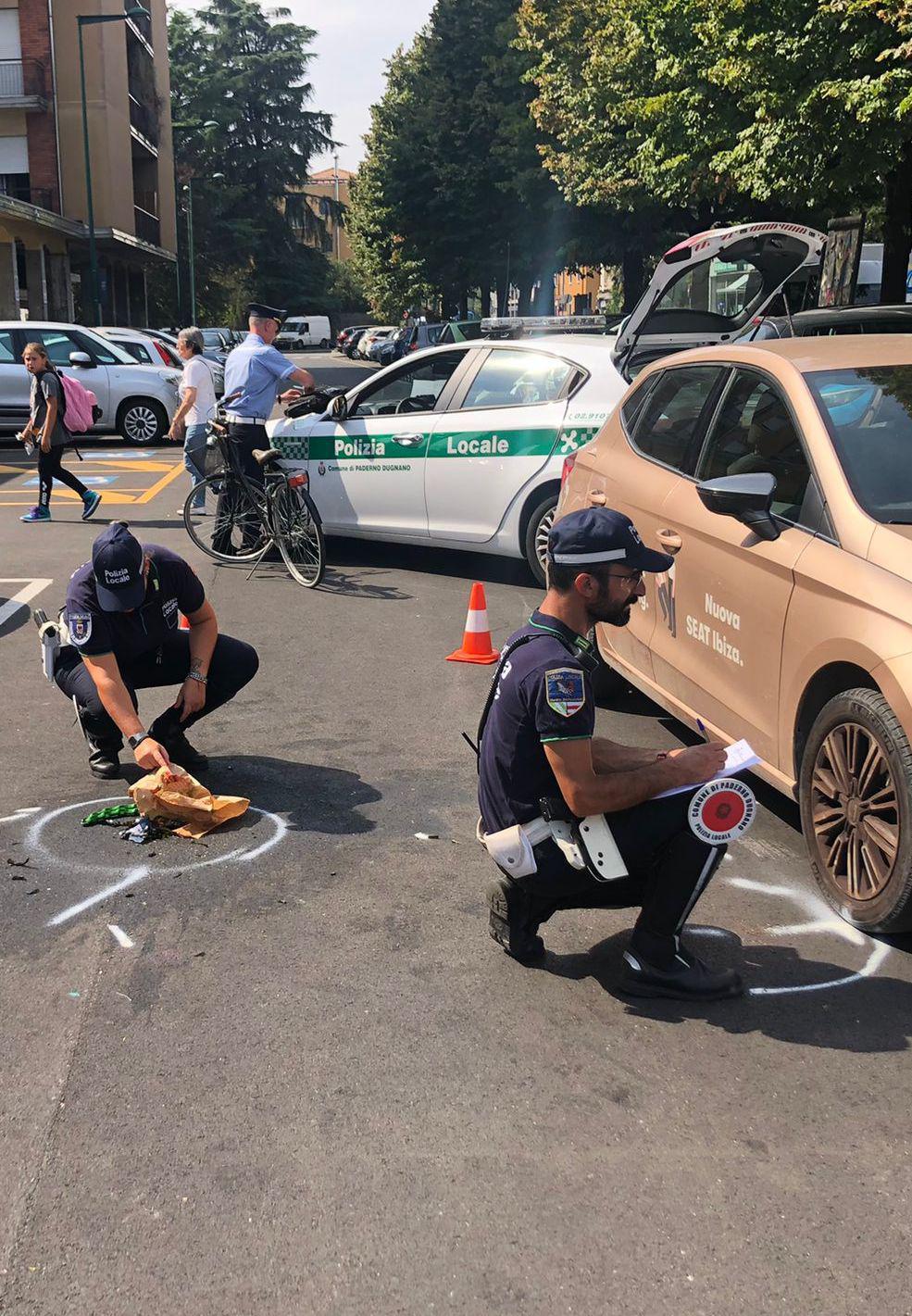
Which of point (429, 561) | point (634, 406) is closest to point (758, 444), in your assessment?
point (634, 406)

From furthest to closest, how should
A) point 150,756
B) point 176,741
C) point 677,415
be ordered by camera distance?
point 677,415
point 176,741
point 150,756

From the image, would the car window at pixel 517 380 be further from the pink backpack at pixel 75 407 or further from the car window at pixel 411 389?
the pink backpack at pixel 75 407

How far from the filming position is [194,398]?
11.4 meters

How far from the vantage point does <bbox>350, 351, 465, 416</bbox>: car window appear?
31.1ft

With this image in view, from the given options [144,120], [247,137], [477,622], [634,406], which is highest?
[247,137]

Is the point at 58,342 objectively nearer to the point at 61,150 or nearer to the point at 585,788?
the point at 585,788

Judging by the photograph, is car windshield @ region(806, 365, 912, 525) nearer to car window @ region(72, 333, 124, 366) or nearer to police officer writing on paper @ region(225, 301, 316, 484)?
police officer writing on paper @ region(225, 301, 316, 484)

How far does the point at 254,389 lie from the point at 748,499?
6.20m

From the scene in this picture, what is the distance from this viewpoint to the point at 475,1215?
2725mm

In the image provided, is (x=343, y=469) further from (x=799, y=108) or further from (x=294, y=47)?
(x=294, y=47)

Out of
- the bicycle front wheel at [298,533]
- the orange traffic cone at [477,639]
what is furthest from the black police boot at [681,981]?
the bicycle front wheel at [298,533]

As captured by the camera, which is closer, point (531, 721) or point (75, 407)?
point (531, 721)

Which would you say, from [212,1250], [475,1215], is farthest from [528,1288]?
[212,1250]

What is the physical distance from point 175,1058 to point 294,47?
8283 centimetres
